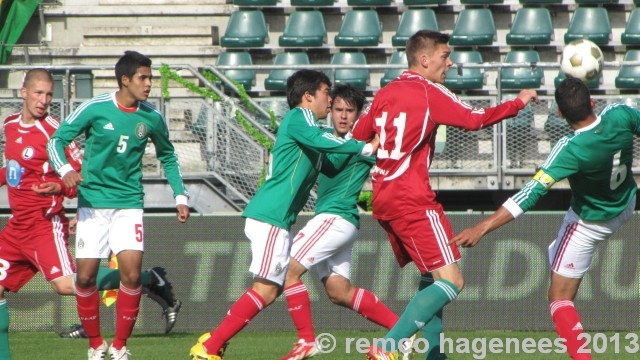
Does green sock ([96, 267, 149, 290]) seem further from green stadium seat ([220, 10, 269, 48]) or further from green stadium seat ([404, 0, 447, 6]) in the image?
green stadium seat ([404, 0, 447, 6])

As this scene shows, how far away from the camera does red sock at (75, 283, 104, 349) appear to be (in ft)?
25.5

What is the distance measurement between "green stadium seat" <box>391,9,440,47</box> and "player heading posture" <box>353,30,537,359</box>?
921 cm

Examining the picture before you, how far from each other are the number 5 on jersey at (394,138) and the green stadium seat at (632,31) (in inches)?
389

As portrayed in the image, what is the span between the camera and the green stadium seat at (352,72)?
599 inches

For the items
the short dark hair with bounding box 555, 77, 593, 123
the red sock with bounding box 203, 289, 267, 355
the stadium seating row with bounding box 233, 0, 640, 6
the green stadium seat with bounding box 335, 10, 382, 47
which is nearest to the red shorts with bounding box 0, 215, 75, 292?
the red sock with bounding box 203, 289, 267, 355

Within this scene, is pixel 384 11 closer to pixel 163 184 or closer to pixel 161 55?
pixel 161 55

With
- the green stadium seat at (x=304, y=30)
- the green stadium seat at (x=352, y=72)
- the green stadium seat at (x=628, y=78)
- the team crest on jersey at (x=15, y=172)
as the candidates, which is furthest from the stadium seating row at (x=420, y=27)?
the team crest on jersey at (x=15, y=172)

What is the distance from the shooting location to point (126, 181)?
25.4ft

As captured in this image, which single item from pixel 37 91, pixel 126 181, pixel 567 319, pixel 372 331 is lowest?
pixel 372 331

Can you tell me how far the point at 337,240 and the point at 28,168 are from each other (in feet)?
9.01

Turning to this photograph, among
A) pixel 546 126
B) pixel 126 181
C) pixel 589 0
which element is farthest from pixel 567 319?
pixel 589 0

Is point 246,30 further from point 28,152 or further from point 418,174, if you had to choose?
point 418,174

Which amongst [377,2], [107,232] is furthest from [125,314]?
[377,2]

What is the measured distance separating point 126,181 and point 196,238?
3304 millimetres
